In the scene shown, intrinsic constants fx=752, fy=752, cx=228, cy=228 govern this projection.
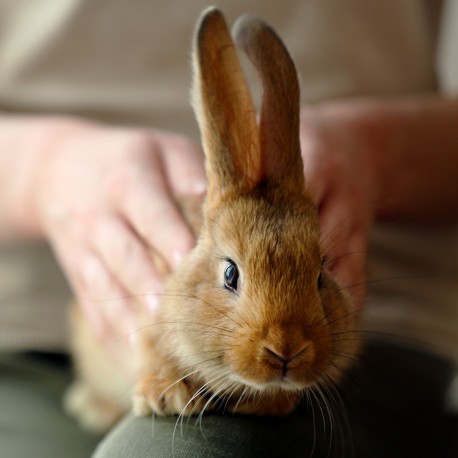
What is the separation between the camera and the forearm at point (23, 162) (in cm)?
142

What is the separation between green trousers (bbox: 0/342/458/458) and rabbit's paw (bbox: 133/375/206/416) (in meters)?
0.02

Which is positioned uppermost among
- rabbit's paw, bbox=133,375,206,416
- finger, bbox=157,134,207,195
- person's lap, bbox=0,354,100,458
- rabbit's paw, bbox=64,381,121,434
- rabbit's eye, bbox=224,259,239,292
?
finger, bbox=157,134,207,195

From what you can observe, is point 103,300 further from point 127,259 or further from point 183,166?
point 183,166

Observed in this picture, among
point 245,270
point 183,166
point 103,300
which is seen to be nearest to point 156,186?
point 183,166

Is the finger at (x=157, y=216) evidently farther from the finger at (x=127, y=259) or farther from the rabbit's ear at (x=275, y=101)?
the rabbit's ear at (x=275, y=101)

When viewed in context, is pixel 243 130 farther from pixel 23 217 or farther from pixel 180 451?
pixel 23 217

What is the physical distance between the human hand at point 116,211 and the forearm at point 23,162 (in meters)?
0.02

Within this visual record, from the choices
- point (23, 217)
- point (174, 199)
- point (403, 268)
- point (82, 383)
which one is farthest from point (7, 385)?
point (403, 268)

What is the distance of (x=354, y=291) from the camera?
3.71 ft

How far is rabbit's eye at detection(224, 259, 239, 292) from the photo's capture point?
0.99 m

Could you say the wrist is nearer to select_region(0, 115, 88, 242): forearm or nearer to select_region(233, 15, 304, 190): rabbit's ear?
select_region(0, 115, 88, 242): forearm

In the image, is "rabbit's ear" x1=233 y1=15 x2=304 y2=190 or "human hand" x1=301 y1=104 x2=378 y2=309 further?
"human hand" x1=301 y1=104 x2=378 y2=309

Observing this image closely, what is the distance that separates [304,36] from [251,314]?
2.54ft

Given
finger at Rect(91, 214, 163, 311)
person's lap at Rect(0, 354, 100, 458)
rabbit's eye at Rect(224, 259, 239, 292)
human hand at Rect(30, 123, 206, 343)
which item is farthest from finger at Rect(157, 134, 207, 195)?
person's lap at Rect(0, 354, 100, 458)
